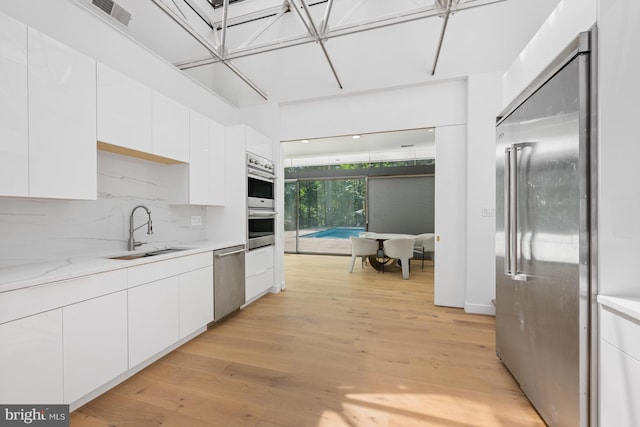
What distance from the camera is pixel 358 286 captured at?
443cm

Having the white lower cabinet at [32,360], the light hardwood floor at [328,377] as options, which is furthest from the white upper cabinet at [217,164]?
the white lower cabinet at [32,360]

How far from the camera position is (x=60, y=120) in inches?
66.1

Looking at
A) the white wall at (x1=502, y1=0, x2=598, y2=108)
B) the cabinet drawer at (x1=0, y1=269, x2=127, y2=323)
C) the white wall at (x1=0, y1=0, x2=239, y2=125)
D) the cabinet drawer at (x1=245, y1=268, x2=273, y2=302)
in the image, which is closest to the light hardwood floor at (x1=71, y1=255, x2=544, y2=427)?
the cabinet drawer at (x1=245, y1=268, x2=273, y2=302)

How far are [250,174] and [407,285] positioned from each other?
3.14m

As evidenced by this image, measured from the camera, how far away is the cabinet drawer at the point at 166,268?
6.45ft

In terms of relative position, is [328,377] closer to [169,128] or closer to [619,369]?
[619,369]

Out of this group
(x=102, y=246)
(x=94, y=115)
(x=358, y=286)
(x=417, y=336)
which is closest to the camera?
(x=94, y=115)

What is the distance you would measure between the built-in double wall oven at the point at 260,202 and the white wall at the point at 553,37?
9.25ft

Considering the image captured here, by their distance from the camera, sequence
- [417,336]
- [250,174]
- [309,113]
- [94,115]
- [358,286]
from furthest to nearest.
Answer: [358,286] → [309,113] → [250,174] → [417,336] → [94,115]

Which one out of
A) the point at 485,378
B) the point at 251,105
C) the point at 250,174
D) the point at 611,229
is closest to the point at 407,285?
the point at 485,378

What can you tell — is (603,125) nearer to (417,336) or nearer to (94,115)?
(417,336)

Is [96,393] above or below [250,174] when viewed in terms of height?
below

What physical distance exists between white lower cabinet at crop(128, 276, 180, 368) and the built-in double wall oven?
125 cm

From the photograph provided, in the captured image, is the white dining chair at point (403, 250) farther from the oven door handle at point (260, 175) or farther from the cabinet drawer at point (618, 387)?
the cabinet drawer at point (618, 387)
